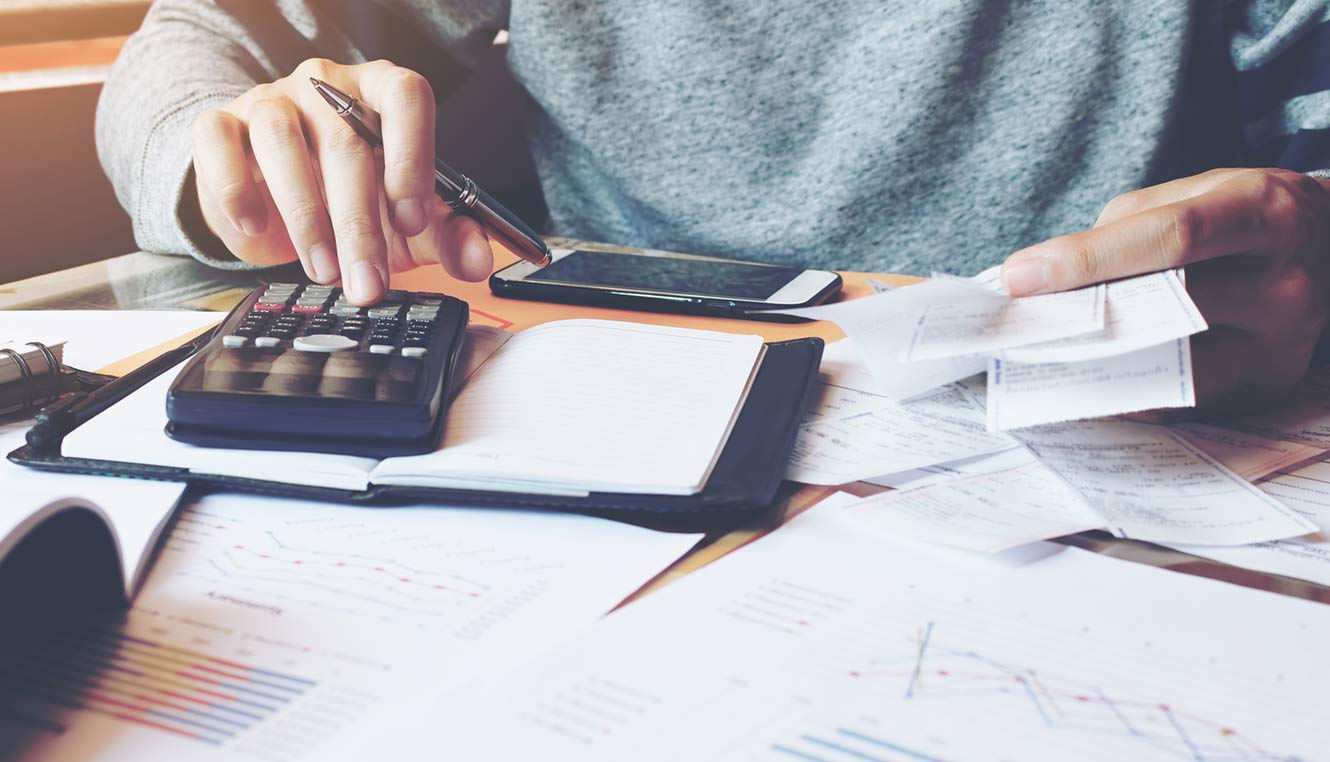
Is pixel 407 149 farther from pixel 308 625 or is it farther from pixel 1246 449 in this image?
pixel 1246 449

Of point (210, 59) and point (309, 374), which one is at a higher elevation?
point (210, 59)

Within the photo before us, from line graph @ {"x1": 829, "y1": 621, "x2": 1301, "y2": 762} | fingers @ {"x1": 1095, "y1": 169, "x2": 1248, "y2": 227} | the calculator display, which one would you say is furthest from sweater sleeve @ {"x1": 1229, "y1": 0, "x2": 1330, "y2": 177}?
the calculator display

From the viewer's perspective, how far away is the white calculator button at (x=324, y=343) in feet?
1.50

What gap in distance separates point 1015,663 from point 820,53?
28.0 inches

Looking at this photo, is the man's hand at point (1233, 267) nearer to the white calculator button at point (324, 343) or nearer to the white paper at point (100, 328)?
the white calculator button at point (324, 343)

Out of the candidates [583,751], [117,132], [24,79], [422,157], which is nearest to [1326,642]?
[583,751]

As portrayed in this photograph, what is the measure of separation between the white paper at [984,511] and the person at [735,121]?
21 cm

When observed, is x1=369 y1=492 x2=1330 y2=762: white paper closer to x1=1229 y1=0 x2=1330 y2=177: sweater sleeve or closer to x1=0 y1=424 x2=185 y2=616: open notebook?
x1=0 y1=424 x2=185 y2=616: open notebook

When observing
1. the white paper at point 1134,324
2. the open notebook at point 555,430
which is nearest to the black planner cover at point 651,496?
the open notebook at point 555,430

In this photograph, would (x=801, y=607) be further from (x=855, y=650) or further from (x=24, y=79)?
(x=24, y=79)

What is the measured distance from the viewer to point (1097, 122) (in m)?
0.84

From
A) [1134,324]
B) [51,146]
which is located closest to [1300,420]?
[1134,324]

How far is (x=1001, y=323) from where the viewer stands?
430 millimetres

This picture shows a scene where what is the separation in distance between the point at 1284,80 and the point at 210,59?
911 millimetres
